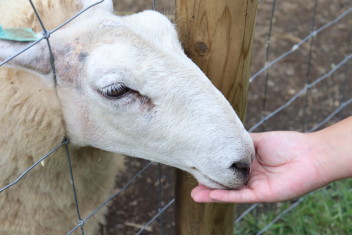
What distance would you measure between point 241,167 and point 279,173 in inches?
10.2

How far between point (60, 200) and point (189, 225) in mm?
581

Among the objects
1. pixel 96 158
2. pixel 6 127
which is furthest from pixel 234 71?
pixel 6 127

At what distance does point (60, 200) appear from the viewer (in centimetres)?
217

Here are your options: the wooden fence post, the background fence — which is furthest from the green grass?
the wooden fence post

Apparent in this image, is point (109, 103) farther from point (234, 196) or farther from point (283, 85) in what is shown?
point (283, 85)

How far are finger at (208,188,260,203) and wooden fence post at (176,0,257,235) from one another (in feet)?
0.96

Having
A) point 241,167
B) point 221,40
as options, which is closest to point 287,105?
point 221,40

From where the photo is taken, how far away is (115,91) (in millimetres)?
1667

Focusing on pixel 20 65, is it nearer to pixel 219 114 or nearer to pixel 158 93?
pixel 158 93

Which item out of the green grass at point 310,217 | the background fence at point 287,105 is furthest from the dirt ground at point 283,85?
the green grass at point 310,217

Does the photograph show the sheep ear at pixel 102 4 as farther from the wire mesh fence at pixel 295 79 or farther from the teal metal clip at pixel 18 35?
the wire mesh fence at pixel 295 79

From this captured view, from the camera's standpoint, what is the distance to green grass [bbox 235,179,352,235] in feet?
10.3

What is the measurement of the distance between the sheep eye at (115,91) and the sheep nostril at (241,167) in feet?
1.44

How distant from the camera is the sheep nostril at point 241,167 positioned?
1663mm
